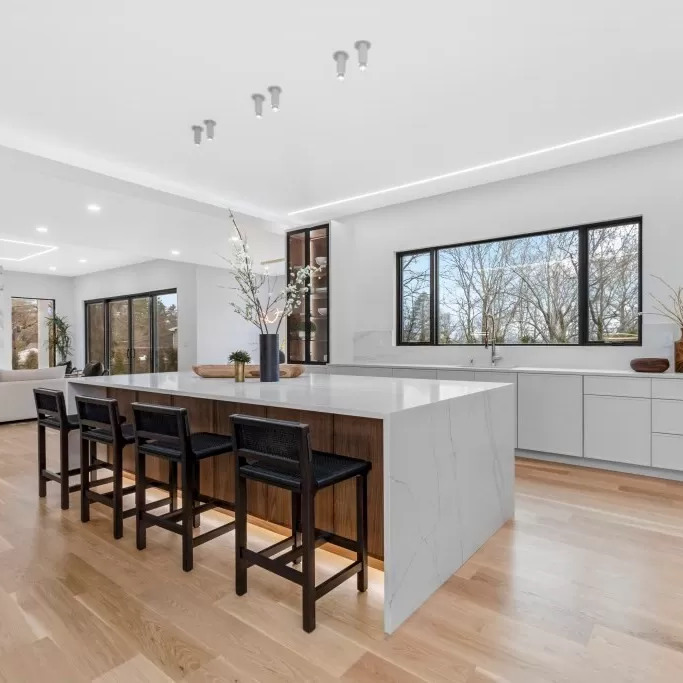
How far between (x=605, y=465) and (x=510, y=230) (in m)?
2.46

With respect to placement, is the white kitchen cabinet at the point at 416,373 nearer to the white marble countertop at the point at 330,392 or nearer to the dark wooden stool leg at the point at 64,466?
the white marble countertop at the point at 330,392

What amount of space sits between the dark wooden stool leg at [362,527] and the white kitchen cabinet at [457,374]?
2.79 m

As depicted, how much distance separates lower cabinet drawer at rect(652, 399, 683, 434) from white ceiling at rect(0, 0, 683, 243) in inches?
85.7

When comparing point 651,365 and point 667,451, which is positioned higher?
point 651,365

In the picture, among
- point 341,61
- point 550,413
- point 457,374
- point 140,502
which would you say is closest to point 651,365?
point 550,413

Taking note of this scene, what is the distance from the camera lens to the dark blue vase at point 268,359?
10.0ft

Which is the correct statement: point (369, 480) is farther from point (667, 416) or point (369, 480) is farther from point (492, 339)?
point (492, 339)

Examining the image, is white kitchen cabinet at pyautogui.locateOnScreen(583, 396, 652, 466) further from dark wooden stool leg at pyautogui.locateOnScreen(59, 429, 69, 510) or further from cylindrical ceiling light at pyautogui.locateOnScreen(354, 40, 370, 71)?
dark wooden stool leg at pyautogui.locateOnScreen(59, 429, 69, 510)

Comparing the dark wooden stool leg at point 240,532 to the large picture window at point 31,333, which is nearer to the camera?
the dark wooden stool leg at point 240,532

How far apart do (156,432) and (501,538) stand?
6.57 ft

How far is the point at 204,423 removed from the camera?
9.86 feet

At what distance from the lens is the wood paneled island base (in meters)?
2.22

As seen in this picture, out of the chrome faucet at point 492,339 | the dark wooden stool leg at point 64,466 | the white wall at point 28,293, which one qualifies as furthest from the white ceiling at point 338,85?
the white wall at point 28,293

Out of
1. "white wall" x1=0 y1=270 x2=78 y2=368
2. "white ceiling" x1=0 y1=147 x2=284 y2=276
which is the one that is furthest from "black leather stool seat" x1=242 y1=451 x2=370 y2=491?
"white wall" x1=0 y1=270 x2=78 y2=368
